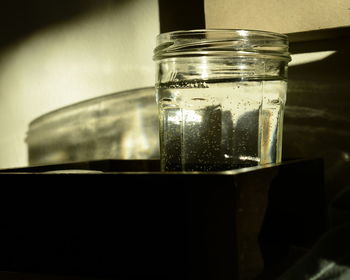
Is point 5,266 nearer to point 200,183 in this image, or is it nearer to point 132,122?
point 200,183

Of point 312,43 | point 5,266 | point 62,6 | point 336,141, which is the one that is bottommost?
point 5,266

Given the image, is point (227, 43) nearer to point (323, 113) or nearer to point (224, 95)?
point (224, 95)

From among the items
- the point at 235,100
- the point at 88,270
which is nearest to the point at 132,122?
the point at 235,100

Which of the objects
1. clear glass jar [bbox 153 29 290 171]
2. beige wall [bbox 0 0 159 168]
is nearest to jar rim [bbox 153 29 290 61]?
clear glass jar [bbox 153 29 290 171]

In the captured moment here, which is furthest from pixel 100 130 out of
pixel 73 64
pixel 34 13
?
pixel 34 13

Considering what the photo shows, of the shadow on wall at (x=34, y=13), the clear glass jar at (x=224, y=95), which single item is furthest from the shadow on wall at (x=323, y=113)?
the shadow on wall at (x=34, y=13)

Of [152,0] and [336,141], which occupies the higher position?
[152,0]
